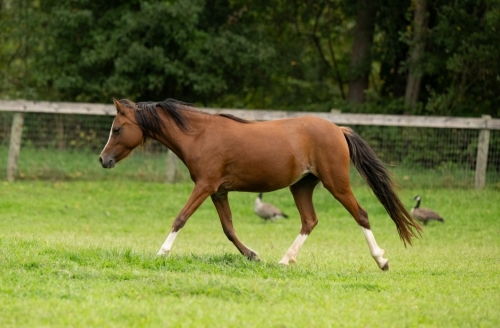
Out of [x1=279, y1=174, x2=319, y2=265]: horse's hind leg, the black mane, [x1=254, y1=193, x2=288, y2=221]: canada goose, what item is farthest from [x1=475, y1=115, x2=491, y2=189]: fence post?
the black mane

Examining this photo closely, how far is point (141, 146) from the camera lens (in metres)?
9.82

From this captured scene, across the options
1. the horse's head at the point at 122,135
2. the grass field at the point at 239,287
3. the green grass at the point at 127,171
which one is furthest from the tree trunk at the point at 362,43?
the horse's head at the point at 122,135

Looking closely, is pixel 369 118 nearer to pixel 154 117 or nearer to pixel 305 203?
pixel 305 203

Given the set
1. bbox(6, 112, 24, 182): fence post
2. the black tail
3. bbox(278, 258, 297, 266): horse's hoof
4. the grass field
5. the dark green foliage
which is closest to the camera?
the grass field

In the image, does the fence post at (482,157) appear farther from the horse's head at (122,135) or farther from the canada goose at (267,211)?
the horse's head at (122,135)

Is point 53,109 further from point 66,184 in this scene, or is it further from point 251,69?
point 251,69

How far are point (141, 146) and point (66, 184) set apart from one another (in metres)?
9.88

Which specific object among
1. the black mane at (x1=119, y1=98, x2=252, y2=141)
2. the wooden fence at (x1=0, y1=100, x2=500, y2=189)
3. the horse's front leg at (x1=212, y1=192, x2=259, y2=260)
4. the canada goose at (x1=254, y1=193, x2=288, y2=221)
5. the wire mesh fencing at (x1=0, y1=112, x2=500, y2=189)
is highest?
the black mane at (x1=119, y1=98, x2=252, y2=141)

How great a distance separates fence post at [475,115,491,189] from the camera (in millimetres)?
19047

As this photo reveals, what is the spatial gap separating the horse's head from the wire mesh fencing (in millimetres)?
9911

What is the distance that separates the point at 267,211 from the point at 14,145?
6.21m

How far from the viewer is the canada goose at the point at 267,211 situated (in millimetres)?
17109

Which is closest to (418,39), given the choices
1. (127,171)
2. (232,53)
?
(232,53)

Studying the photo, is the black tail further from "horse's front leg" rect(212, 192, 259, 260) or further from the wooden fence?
the wooden fence
